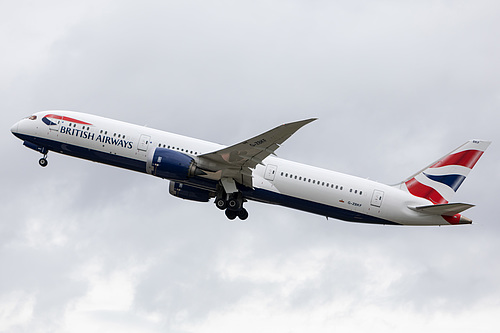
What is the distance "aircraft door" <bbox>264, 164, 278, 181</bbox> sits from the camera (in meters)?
47.8

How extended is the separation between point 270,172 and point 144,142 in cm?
831

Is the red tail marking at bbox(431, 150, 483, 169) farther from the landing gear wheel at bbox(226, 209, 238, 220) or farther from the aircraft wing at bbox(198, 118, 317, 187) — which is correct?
the landing gear wheel at bbox(226, 209, 238, 220)

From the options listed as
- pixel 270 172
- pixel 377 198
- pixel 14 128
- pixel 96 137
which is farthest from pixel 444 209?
pixel 14 128

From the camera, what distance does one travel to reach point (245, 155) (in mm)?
45688

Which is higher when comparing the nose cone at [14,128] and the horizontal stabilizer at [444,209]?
the nose cone at [14,128]

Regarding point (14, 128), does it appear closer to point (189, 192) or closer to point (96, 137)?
point (96, 137)

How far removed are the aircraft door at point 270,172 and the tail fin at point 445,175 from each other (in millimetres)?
8896

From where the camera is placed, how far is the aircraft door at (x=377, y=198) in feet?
158

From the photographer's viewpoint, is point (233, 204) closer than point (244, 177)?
No

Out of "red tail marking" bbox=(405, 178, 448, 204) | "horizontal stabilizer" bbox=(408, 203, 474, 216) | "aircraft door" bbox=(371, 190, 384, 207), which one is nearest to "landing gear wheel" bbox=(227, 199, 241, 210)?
"aircraft door" bbox=(371, 190, 384, 207)

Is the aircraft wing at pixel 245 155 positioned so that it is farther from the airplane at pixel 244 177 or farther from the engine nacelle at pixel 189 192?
the engine nacelle at pixel 189 192

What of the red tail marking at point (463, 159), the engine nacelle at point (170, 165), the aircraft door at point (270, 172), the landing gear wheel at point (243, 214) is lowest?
the landing gear wheel at point (243, 214)

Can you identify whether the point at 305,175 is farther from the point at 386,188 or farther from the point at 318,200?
the point at 386,188

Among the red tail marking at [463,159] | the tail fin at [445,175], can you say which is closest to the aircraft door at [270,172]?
the tail fin at [445,175]
